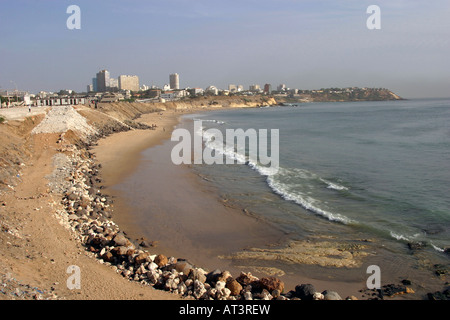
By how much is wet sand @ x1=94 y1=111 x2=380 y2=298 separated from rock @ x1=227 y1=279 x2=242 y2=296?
1.49 m

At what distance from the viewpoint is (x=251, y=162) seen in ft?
76.4

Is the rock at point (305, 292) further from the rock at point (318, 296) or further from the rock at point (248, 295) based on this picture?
the rock at point (248, 295)

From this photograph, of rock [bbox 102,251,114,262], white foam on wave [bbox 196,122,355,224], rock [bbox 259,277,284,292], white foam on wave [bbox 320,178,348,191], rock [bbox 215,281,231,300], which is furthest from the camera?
white foam on wave [bbox 320,178,348,191]

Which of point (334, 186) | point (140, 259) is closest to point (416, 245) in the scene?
point (334, 186)

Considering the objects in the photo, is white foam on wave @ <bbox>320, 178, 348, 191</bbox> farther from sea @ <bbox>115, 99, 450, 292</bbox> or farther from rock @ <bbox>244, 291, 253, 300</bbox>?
rock @ <bbox>244, 291, 253, 300</bbox>

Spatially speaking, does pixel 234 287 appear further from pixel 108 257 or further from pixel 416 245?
pixel 416 245

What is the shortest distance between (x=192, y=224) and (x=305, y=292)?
18.4 ft

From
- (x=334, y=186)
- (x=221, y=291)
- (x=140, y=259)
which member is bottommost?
(x=334, y=186)

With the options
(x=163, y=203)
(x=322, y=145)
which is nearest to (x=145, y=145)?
(x=322, y=145)

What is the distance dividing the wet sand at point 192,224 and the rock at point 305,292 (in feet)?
2.23

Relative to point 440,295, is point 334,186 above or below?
above

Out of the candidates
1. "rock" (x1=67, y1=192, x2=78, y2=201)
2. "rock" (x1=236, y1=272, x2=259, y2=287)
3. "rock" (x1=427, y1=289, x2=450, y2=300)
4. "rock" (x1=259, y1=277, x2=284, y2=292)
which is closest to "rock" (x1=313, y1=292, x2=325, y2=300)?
"rock" (x1=259, y1=277, x2=284, y2=292)

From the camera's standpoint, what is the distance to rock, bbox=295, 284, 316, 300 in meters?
6.89

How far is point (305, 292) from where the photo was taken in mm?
6988
